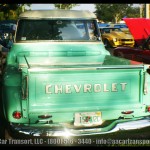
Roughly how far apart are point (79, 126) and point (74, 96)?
39 cm

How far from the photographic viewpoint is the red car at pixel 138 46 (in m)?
9.44

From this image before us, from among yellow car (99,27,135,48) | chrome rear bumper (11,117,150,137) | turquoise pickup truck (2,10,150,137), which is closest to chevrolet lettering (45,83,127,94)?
turquoise pickup truck (2,10,150,137)

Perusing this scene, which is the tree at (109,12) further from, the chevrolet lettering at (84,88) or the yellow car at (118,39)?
the chevrolet lettering at (84,88)

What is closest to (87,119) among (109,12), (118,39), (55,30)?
(55,30)

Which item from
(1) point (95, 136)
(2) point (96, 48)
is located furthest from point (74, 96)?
(2) point (96, 48)

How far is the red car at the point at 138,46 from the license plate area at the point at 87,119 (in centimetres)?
518

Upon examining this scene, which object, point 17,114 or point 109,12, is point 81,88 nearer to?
point 17,114

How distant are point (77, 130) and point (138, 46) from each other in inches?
269

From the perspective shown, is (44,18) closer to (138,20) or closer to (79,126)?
(79,126)

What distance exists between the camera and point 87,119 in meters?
4.38

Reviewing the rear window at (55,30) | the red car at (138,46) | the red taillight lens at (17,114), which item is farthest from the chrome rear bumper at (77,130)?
the red car at (138,46)

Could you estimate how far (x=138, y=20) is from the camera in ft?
37.4

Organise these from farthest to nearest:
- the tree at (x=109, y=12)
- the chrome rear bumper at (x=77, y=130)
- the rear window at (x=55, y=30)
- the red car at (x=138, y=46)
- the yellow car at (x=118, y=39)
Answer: the tree at (x=109, y=12) < the yellow car at (x=118, y=39) < the red car at (x=138, y=46) < the rear window at (x=55, y=30) < the chrome rear bumper at (x=77, y=130)

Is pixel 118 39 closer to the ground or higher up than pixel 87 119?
closer to the ground
